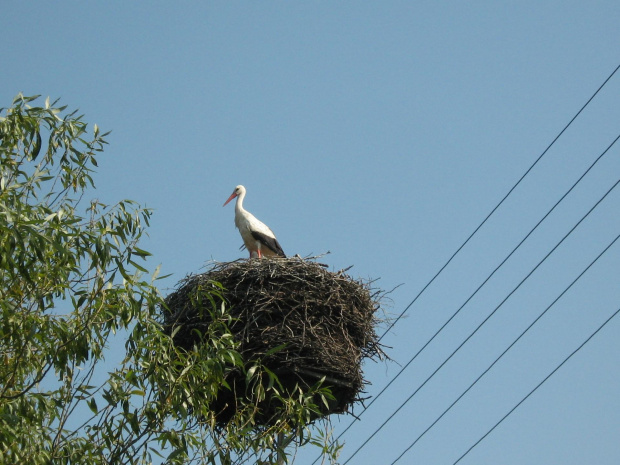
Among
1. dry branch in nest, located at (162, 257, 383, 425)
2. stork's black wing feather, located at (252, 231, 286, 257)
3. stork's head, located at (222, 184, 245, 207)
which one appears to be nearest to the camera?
dry branch in nest, located at (162, 257, 383, 425)

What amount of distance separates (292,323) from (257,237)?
3.43 metres

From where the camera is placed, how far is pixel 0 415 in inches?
230

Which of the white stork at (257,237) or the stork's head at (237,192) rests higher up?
the stork's head at (237,192)

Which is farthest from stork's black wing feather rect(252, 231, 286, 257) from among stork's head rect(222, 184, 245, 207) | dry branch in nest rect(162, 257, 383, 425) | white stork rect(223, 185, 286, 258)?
dry branch in nest rect(162, 257, 383, 425)

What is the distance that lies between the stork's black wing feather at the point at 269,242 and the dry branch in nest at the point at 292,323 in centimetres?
245

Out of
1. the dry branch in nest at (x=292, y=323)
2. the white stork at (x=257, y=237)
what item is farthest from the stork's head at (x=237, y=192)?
the dry branch in nest at (x=292, y=323)

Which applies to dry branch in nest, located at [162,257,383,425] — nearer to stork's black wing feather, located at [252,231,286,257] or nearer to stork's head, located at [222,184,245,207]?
stork's black wing feather, located at [252,231,286,257]

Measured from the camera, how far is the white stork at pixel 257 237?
12.5 meters

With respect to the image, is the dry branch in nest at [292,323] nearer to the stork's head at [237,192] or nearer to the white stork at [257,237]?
the white stork at [257,237]

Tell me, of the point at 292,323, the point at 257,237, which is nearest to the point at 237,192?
the point at 257,237

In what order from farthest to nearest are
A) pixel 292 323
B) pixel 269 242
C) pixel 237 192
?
pixel 237 192 < pixel 269 242 < pixel 292 323

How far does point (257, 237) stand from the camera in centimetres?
1253

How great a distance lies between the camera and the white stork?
1249cm

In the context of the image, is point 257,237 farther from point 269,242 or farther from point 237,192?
point 237,192
